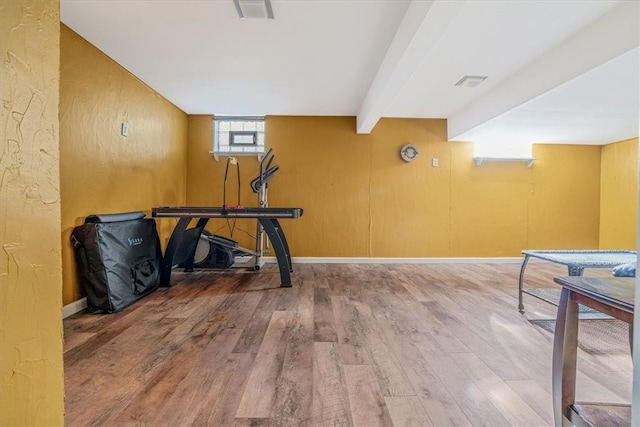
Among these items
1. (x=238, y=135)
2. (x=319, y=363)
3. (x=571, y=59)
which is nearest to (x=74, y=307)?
(x=319, y=363)

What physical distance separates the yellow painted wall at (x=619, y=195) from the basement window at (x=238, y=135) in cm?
519

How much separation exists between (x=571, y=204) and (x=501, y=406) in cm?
461

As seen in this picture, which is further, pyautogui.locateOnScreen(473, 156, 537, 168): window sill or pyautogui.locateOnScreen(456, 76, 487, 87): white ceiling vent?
pyautogui.locateOnScreen(473, 156, 537, 168): window sill

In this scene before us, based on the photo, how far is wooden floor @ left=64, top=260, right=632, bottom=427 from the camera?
129 centimetres

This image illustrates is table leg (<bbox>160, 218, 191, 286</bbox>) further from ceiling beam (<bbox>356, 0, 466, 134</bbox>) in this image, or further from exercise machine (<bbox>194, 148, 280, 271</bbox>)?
ceiling beam (<bbox>356, 0, 466, 134</bbox>)

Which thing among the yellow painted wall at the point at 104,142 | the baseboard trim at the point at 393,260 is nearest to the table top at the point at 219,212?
the yellow painted wall at the point at 104,142

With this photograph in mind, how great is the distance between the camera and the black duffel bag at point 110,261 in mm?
2404

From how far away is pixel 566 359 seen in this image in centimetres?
105

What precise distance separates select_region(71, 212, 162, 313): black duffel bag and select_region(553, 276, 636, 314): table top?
9.55 feet

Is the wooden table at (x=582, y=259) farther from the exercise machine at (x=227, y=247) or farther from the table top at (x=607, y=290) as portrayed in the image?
the exercise machine at (x=227, y=247)

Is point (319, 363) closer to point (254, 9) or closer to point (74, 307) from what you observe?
point (74, 307)

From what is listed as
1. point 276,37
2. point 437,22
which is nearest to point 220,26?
point 276,37

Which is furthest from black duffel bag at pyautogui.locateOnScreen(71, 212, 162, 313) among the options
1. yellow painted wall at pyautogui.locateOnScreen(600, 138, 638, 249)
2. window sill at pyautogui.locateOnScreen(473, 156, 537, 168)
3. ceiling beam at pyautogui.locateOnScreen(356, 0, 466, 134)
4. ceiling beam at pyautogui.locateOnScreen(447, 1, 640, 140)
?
yellow painted wall at pyautogui.locateOnScreen(600, 138, 638, 249)

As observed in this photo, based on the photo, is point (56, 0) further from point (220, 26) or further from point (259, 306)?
point (259, 306)
